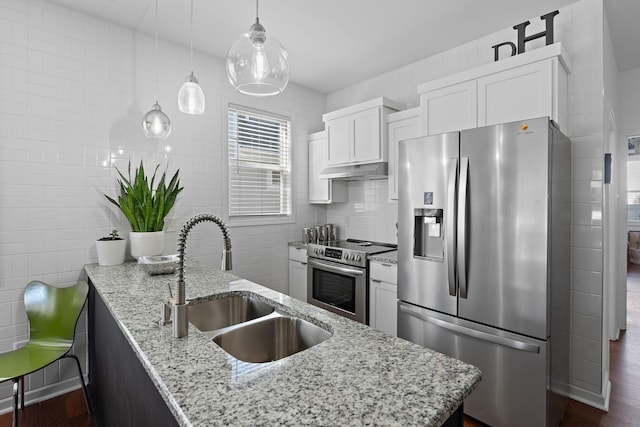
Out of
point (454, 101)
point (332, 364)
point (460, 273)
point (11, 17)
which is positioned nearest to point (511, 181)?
point (460, 273)

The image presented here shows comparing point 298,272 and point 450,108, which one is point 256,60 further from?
point 298,272

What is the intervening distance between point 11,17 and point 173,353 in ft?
8.84

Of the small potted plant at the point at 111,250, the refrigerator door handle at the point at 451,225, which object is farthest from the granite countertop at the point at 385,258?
the small potted plant at the point at 111,250

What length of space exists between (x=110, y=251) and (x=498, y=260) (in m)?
2.67

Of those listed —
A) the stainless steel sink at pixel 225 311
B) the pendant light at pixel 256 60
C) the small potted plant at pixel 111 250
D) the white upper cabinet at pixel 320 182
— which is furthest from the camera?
the white upper cabinet at pixel 320 182

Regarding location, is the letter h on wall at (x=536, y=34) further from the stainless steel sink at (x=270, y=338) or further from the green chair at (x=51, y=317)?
the green chair at (x=51, y=317)

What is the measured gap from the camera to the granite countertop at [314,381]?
73 centimetres

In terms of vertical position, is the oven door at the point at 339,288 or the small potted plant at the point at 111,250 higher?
the small potted plant at the point at 111,250

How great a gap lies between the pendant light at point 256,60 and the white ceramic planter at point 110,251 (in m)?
1.77

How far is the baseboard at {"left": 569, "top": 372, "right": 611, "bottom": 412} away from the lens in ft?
7.47

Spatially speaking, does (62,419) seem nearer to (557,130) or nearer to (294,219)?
(294,219)

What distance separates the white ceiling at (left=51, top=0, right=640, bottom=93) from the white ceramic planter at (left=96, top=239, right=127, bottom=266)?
1.76m

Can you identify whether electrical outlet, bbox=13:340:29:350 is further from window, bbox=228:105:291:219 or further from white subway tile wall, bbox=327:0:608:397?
white subway tile wall, bbox=327:0:608:397

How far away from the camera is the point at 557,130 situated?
2.00 meters
